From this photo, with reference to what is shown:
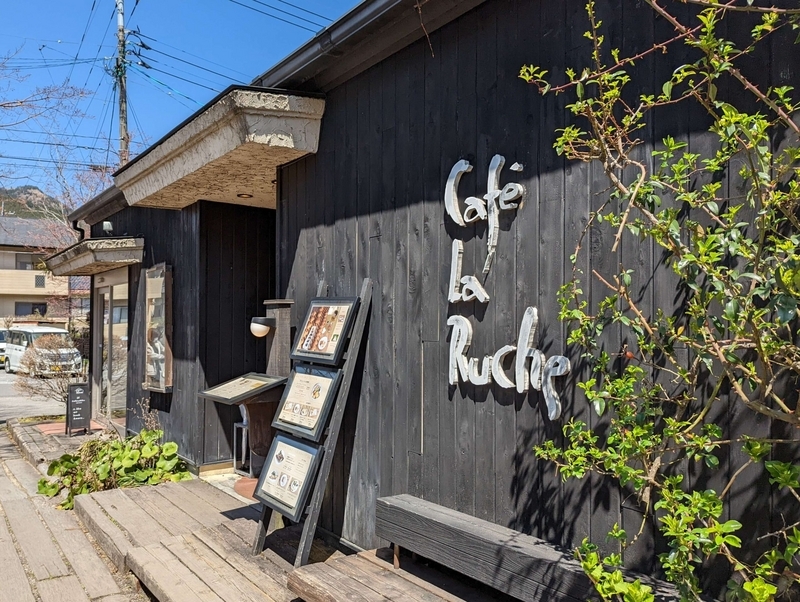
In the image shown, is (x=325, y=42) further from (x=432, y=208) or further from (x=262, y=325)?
(x=262, y=325)

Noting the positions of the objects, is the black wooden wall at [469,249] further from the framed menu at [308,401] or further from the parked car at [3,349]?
the parked car at [3,349]

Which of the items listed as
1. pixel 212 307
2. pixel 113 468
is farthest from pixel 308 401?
pixel 113 468

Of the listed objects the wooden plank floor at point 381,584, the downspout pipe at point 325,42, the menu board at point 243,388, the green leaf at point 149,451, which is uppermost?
the downspout pipe at point 325,42

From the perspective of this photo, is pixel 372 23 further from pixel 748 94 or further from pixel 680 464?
pixel 680 464

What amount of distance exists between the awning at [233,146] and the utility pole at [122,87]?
1019 cm

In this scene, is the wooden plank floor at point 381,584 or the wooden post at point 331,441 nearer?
the wooden plank floor at point 381,584

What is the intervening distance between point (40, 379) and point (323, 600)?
8.58 metres

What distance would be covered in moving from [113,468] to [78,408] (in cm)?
310

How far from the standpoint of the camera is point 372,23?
A: 304cm

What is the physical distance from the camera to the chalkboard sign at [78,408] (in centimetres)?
776

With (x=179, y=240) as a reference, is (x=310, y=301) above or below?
below

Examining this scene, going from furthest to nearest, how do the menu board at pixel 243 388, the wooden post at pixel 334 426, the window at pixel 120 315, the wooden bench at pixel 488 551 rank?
the window at pixel 120 315 → the menu board at pixel 243 388 → the wooden post at pixel 334 426 → the wooden bench at pixel 488 551

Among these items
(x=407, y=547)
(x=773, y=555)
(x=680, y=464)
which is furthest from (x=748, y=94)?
(x=407, y=547)

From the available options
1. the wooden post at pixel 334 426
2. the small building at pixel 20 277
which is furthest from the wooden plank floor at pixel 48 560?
the small building at pixel 20 277
